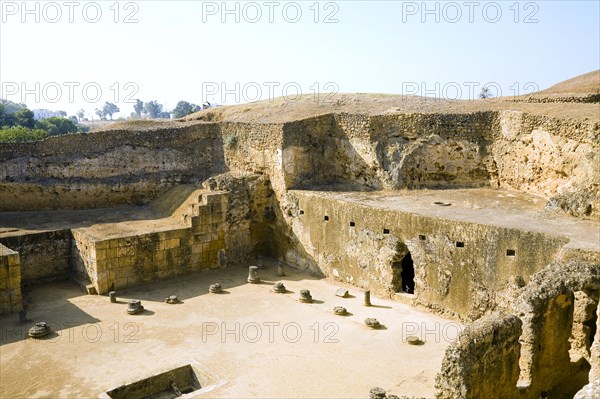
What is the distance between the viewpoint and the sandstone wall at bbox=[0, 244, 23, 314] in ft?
42.9

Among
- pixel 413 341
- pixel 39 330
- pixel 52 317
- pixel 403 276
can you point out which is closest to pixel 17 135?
pixel 52 317

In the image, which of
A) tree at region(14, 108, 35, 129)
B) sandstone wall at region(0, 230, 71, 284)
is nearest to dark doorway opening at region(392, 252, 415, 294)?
sandstone wall at region(0, 230, 71, 284)

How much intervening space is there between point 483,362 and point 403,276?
7.12m

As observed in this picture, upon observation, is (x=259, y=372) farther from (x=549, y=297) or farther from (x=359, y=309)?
(x=549, y=297)

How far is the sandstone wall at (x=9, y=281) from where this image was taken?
13070mm

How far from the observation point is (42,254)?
15.4 meters

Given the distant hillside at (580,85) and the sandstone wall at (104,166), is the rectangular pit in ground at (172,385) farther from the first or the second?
the distant hillside at (580,85)

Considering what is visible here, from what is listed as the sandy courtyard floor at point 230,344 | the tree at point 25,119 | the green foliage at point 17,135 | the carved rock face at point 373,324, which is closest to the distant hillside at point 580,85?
the sandy courtyard floor at point 230,344

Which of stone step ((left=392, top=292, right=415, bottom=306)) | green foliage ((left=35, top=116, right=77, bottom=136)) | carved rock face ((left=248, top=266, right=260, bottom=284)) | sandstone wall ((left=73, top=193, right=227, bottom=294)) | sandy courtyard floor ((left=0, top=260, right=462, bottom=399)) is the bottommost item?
sandy courtyard floor ((left=0, top=260, right=462, bottom=399))

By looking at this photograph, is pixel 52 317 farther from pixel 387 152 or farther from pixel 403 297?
pixel 387 152

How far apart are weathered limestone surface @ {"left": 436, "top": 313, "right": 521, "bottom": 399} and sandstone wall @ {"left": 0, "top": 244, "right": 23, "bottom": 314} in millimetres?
10013

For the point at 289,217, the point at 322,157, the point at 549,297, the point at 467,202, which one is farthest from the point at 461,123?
the point at 549,297

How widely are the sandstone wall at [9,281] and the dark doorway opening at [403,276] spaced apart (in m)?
8.73

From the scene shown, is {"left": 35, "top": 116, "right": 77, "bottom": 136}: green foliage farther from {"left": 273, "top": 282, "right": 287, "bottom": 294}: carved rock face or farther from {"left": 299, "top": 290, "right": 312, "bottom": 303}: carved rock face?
{"left": 299, "top": 290, "right": 312, "bottom": 303}: carved rock face
